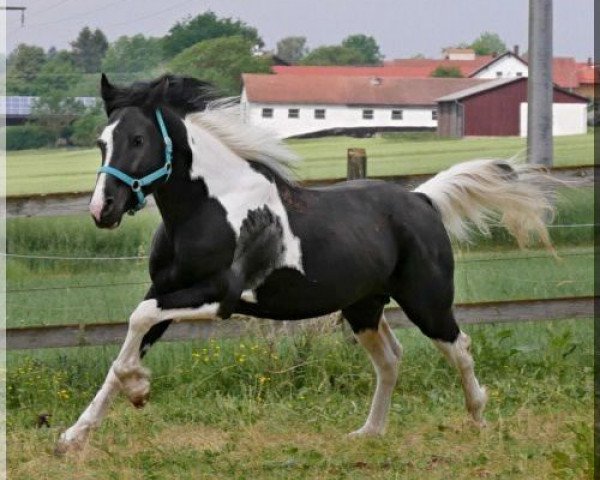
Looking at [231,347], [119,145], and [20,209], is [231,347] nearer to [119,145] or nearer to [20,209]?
[20,209]

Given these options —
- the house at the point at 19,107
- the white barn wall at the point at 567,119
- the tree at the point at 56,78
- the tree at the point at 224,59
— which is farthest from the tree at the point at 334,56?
the house at the point at 19,107

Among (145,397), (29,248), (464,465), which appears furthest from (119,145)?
(29,248)

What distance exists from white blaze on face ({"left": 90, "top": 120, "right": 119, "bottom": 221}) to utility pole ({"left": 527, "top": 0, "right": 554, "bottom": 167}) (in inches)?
203

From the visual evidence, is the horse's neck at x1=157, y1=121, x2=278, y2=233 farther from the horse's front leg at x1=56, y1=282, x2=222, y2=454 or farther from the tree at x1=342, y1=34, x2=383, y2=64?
the tree at x1=342, y1=34, x2=383, y2=64

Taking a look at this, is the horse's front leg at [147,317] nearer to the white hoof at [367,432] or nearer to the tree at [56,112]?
the white hoof at [367,432]

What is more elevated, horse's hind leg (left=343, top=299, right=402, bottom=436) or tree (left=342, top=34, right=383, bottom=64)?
tree (left=342, top=34, right=383, bottom=64)

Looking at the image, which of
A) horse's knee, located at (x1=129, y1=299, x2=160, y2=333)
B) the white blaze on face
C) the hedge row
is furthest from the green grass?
Result: the hedge row

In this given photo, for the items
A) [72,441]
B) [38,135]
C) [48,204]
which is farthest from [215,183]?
[38,135]

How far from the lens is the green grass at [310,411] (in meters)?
6.08

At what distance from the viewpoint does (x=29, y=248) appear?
55.8 feet

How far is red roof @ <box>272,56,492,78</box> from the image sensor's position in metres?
48.4

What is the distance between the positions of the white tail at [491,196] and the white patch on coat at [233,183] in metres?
1.20

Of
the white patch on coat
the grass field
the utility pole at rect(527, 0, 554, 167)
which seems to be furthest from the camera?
the grass field

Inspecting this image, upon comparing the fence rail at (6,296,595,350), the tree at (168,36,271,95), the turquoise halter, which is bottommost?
the fence rail at (6,296,595,350)
